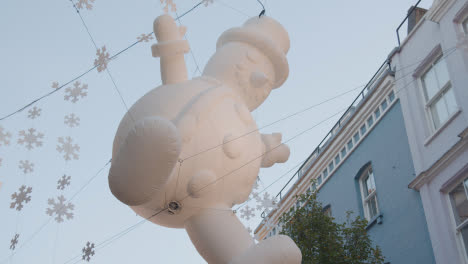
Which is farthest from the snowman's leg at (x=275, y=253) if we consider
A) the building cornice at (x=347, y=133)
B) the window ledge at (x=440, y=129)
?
the window ledge at (x=440, y=129)

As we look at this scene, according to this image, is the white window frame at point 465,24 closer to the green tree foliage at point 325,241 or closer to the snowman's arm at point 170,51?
the green tree foliage at point 325,241

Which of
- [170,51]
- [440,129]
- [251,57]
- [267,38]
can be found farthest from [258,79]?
[440,129]

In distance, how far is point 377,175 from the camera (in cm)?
1089

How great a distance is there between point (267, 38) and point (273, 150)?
145 cm

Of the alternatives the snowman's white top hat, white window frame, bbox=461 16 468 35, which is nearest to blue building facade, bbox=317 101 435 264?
white window frame, bbox=461 16 468 35

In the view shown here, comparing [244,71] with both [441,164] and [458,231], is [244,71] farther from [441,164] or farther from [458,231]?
[458,231]

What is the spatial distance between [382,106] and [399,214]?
7.55ft

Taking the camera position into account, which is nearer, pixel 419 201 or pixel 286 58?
pixel 286 58

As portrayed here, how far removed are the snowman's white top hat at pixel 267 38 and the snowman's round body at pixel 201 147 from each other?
104cm

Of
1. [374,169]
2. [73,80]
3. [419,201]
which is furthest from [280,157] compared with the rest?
[374,169]

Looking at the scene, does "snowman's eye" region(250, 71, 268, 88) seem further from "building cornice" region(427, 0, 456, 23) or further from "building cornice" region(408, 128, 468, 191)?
"building cornice" region(427, 0, 456, 23)

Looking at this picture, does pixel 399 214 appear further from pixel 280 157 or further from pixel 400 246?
pixel 280 157

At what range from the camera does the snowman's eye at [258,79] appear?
23.2ft

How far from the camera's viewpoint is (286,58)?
24.8ft
